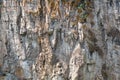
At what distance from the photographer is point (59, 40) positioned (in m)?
10.5

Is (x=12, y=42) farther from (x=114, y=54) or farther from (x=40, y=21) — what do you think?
(x=114, y=54)

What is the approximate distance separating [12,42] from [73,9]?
2.40 m

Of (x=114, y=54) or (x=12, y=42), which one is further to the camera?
(x=12, y=42)

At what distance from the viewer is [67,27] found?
10.4m

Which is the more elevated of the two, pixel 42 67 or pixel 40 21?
pixel 40 21

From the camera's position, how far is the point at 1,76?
10867 millimetres

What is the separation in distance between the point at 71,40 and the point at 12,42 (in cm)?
209

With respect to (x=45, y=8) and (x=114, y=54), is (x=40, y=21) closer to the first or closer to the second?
(x=45, y=8)

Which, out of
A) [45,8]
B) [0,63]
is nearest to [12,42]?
[0,63]

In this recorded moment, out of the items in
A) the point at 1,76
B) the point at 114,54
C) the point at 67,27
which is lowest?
the point at 1,76

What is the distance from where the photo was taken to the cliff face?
33.5ft

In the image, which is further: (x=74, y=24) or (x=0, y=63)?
(x=0, y=63)

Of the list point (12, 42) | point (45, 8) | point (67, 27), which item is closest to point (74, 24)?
point (67, 27)

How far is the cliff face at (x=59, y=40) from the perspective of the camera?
10219 mm
